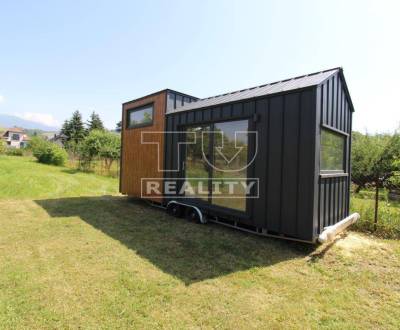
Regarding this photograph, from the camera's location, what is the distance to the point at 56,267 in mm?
3193

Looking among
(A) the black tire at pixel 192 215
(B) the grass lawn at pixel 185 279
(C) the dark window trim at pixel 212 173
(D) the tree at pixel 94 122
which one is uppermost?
(D) the tree at pixel 94 122

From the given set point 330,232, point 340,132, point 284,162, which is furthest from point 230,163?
point 340,132

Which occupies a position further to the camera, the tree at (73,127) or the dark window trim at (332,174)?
Answer: the tree at (73,127)

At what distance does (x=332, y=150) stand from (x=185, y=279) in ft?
12.1

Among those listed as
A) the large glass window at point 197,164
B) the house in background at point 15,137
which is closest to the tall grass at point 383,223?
the large glass window at point 197,164

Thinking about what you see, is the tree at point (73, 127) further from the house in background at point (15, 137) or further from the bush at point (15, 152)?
the house in background at point (15, 137)

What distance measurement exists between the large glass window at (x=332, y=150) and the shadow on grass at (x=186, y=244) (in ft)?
5.18

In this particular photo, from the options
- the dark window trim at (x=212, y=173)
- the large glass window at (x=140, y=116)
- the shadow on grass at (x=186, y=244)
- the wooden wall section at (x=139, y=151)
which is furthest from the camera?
the large glass window at (x=140, y=116)

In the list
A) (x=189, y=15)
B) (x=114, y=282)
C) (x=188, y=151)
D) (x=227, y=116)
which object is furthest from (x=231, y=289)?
(x=189, y=15)

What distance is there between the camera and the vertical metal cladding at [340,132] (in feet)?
13.0

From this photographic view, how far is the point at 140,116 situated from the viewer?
7.75 meters

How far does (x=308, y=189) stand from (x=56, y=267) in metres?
3.84

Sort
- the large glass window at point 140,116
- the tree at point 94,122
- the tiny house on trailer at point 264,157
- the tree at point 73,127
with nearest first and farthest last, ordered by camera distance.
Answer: the tiny house on trailer at point 264,157 < the large glass window at point 140,116 < the tree at point 73,127 < the tree at point 94,122

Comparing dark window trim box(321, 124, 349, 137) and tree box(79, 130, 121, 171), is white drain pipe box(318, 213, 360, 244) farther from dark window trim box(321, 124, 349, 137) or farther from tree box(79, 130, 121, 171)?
tree box(79, 130, 121, 171)
